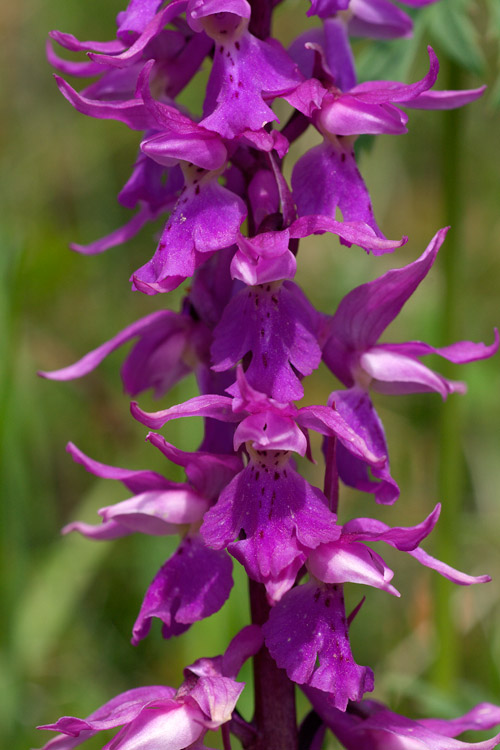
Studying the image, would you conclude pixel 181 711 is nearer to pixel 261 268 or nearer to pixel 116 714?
pixel 116 714

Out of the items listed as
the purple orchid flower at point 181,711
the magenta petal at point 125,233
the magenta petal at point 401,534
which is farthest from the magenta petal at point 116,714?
the magenta petal at point 125,233

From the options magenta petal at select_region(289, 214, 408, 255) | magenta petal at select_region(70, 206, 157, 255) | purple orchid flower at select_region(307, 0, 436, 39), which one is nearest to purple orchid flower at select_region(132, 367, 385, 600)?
magenta petal at select_region(289, 214, 408, 255)

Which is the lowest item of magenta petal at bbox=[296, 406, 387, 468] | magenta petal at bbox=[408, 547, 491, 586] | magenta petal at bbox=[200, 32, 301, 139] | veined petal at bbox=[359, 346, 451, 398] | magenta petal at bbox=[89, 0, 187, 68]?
magenta petal at bbox=[408, 547, 491, 586]

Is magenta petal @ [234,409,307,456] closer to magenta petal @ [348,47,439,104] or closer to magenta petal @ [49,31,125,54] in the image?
magenta petal @ [348,47,439,104]

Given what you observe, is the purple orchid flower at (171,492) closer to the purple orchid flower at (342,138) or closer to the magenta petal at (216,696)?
the magenta petal at (216,696)

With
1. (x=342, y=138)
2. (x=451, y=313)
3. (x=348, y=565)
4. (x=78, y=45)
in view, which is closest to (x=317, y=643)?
(x=348, y=565)
